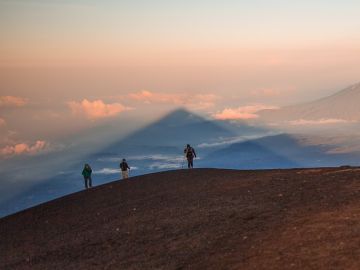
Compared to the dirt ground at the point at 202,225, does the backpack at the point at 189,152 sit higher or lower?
higher

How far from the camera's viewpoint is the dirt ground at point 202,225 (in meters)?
21.3

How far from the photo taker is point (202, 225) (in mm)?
27047

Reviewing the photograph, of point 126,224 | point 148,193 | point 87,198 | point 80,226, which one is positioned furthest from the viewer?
point 87,198

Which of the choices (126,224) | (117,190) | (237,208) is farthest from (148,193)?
(237,208)

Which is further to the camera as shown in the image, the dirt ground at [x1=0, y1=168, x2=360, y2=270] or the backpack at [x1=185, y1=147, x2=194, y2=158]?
the backpack at [x1=185, y1=147, x2=194, y2=158]

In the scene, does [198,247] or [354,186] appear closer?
[198,247]

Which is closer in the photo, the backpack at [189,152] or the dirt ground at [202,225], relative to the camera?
the dirt ground at [202,225]

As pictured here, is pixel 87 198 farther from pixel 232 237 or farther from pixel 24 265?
pixel 232 237

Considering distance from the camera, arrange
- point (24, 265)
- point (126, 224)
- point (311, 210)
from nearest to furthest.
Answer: point (311, 210), point (24, 265), point (126, 224)

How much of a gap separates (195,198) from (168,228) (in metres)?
5.80

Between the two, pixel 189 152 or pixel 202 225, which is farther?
pixel 189 152

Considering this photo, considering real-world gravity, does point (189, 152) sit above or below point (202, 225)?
above

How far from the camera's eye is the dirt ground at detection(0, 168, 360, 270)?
21328mm

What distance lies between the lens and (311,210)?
25938 millimetres
